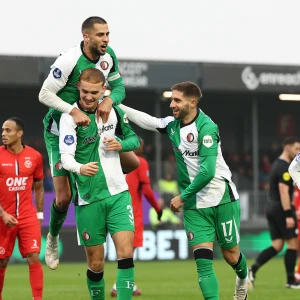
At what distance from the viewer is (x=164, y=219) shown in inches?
1078

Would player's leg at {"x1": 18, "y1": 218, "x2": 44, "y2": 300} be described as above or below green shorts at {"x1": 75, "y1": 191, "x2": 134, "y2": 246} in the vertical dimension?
below

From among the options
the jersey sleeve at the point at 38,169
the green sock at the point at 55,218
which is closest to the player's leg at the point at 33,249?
the jersey sleeve at the point at 38,169

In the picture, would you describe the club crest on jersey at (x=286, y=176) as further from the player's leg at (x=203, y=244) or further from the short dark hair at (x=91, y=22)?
the short dark hair at (x=91, y=22)

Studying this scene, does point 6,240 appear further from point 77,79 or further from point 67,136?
point 77,79

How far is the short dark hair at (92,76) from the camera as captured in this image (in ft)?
33.3

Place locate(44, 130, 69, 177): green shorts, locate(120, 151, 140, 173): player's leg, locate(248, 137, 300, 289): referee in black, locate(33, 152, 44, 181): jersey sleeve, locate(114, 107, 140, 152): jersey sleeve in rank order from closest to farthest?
1. locate(114, 107, 140, 152): jersey sleeve
2. locate(120, 151, 140, 173): player's leg
3. locate(44, 130, 69, 177): green shorts
4. locate(33, 152, 44, 181): jersey sleeve
5. locate(248, 137, 300, 289): referee in black

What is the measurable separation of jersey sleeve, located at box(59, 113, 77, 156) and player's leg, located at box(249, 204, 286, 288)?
681 cm

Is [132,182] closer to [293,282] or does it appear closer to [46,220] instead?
[293,282]

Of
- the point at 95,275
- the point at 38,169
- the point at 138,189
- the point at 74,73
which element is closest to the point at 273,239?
the point at 138,189

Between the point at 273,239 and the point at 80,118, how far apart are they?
23.7ft

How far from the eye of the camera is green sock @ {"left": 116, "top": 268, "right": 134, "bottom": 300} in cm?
1011

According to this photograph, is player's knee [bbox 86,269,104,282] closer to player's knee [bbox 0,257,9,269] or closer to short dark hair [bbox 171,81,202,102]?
short dark hair [bbox 171,81,202,102]

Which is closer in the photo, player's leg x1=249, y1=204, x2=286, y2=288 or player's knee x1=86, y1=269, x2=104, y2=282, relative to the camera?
player's knee x1=86, y1=269, x2=104, y2=282

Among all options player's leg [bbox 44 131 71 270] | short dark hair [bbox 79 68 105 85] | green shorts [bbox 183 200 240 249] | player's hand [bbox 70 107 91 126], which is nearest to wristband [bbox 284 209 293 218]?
green shorts [bbox 183 200 240 249]
